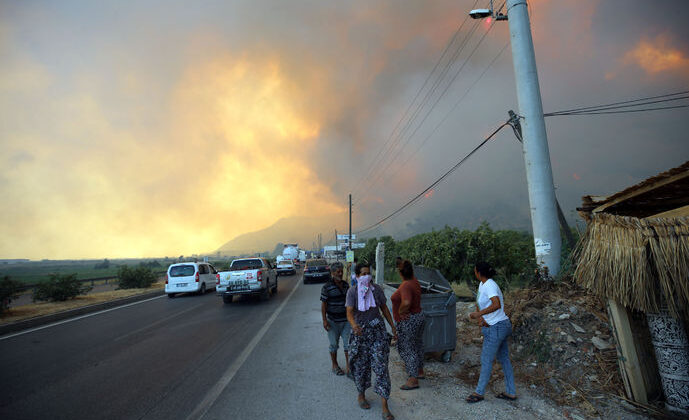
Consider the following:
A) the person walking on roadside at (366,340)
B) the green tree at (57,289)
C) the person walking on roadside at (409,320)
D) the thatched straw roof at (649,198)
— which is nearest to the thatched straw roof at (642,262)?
the thatched straw roof at (649,198)

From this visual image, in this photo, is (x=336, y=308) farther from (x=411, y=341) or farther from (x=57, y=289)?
(x=57, y=289)

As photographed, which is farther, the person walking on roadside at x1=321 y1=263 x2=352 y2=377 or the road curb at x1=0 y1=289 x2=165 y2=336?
the road curb at x1=0 y1=289 x2=165 y2=336

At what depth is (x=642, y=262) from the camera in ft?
12.1

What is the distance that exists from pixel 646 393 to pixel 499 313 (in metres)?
1.92

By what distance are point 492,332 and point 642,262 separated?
1870 mm

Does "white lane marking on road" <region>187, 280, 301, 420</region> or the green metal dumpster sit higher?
the green metal dumpster

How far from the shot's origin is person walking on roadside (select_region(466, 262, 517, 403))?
397 centimetres

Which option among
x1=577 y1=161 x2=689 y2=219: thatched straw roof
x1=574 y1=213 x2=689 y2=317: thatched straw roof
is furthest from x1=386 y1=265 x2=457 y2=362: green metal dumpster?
x1=577 y1=161 x2=689 y2=219: thatched straw roof

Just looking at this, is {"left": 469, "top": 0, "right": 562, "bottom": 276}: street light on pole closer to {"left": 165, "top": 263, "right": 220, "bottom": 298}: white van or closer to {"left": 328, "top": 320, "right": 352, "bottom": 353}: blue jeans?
{"left": 328, "top": 320, "right": 352, "bottom": 353}: blue jeans

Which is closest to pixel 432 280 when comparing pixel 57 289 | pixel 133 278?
pixel 57 289

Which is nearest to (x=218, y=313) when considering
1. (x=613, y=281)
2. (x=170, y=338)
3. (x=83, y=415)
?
(x=170, y=338)

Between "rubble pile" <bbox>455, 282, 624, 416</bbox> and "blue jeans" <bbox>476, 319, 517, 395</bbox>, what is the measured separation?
21.8 inches

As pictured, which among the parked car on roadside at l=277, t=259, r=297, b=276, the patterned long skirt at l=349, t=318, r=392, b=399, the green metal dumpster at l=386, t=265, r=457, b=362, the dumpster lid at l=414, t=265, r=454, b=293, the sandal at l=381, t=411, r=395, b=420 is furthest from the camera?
the parked car on roadside at l=277, t=259, r=297, b=276

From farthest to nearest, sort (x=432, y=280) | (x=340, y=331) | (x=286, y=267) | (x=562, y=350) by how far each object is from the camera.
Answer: (x=286, y=267) → (x=432, y=280) → (x=340, y=331) → (x=562, y=350)
